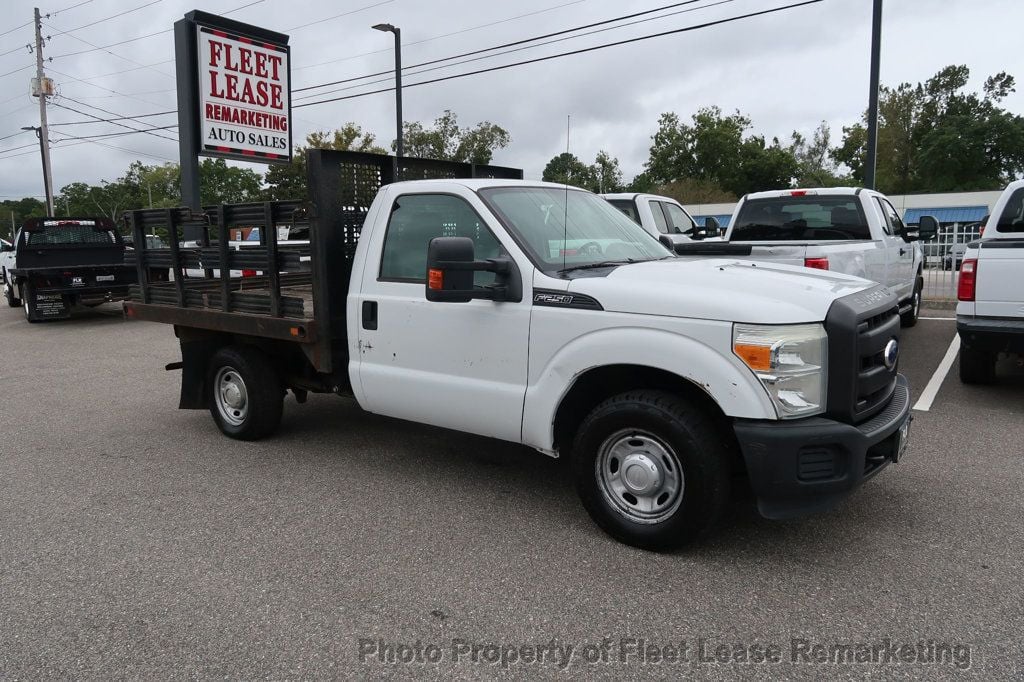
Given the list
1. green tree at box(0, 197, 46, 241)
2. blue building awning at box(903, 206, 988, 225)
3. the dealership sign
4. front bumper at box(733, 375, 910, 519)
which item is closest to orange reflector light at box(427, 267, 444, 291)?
front bumper at box(733, 375, 910, 519)

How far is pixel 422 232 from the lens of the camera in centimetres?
475

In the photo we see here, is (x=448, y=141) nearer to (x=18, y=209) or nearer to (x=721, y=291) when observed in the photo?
(x=721, y=291)

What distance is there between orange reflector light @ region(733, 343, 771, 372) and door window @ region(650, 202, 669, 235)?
8763 millimetres

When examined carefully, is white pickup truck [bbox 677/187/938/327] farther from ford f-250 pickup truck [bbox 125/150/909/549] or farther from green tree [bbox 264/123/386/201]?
green tree [bbox 264/123/386/201]

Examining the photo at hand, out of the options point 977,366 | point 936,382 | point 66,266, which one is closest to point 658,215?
point 936,382

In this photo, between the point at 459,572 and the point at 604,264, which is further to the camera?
the point at 604,264

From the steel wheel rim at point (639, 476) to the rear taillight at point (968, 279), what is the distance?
14.3ft

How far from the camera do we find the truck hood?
346 centimetres

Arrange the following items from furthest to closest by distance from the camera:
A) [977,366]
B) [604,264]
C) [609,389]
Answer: [977,366] → [604,264] → [609,389]

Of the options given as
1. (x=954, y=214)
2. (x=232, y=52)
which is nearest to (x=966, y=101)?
(x=954, y=214)

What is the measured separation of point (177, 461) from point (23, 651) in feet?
8.54

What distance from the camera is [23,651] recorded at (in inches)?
121

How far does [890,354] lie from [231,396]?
4753 mm

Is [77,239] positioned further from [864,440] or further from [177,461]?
[864,440]
